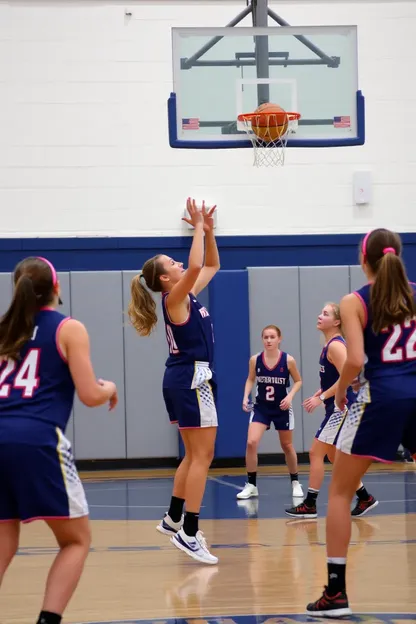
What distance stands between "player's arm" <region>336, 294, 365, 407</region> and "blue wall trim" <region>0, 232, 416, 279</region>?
8.25 meters

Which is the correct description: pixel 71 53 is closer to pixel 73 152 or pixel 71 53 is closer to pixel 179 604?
pixel 73 152

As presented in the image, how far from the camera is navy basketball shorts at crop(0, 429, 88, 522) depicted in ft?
12.4

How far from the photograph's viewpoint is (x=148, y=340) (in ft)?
41.2

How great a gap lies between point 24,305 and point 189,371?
268 cm

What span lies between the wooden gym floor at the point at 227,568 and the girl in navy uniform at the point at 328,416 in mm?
173

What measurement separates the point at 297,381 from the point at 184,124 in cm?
271

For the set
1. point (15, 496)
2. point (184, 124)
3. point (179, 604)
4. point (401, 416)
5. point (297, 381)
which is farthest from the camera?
point (297, 381)

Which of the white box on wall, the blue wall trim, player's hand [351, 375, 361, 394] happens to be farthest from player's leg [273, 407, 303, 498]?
player's hand [351, 375, 361, 394]

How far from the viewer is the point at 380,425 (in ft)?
15.1

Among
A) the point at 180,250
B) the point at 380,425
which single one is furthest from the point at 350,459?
the point at 180,250

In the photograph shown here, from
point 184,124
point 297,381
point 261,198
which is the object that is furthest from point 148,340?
point 184,124

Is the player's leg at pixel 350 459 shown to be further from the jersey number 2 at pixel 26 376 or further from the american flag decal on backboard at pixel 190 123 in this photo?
the american flag decal on backboard at pixel 190 123

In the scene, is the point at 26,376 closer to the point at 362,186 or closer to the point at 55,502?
the point at 55,502

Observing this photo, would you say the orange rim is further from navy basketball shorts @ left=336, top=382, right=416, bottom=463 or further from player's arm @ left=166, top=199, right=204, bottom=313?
navy basketball shorts @ left=336, top=382, right=416, bottom=463
